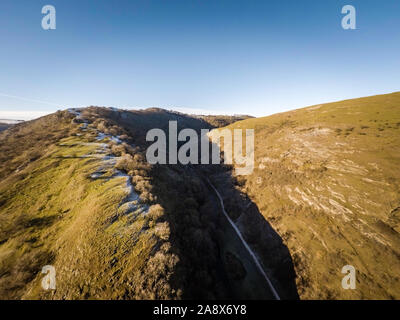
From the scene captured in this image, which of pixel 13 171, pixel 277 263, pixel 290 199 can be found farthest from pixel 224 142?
pixel 13 171

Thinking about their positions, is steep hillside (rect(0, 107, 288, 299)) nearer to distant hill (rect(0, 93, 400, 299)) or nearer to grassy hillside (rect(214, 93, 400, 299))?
distant hill (rect(0, 93, 400, 299))

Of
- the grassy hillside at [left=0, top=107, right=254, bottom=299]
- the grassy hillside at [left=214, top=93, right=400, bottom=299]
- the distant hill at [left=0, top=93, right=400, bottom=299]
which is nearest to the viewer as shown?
the grassy hillside at [left=0, top=107, right=254, bottom=299]

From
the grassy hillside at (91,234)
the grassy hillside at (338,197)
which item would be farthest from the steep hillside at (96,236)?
the grassy hillside at (338,197)

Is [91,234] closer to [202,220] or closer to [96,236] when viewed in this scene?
[96,236]

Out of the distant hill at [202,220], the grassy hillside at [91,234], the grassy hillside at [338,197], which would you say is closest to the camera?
the grassy hillside at [91,234]

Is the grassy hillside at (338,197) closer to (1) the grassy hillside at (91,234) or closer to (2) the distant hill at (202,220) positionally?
(2) the distant hill at (202,220)

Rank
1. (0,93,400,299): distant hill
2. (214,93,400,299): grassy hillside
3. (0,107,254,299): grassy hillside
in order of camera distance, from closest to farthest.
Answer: (0,107,254,299): grassy hillside < (0,93,400,299): distant hill < (214,93,400,299): grassy hillside

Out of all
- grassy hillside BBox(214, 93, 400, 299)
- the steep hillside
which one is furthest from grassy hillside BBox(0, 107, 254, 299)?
grassy hillside BBox(214, 93, 400, 299)

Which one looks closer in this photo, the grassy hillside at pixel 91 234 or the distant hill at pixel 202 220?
the grassy hillside at pixel 91 234
